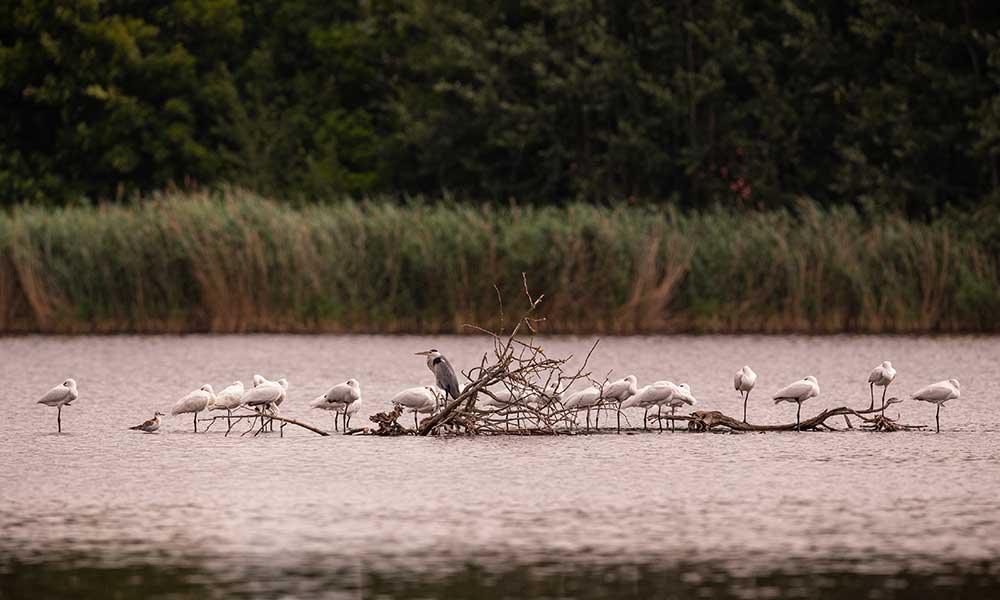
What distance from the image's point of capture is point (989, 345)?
24.6 meters

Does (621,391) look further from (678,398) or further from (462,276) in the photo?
(462,276)

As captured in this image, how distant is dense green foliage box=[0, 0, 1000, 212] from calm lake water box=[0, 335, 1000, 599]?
21991 mm

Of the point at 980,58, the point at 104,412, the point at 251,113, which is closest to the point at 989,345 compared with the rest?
the point at 104,412

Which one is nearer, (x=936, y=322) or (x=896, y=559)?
(x=896, y=559)

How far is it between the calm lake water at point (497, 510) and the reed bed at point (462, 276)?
10.3 metres

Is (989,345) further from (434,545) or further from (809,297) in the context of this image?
(434,545)

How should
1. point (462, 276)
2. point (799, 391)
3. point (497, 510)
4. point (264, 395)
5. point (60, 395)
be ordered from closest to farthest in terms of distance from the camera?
point (497, 510), point (264, 395), point (799, 391), point (60, 395), point (462, 276)

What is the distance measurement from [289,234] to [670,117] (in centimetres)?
1467

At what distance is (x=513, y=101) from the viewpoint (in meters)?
42.6

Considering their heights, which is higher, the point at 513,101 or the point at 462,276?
the point at 513,101

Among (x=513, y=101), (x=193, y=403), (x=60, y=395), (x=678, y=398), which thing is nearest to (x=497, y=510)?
(x=678, y=398)

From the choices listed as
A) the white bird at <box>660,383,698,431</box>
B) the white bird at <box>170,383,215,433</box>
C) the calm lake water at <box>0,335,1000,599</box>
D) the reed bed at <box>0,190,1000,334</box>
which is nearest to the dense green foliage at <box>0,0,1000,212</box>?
the reed bed at <box>0,190,1000,334</box>

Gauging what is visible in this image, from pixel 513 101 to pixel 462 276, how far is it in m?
14.6

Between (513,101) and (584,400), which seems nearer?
(584,400)
